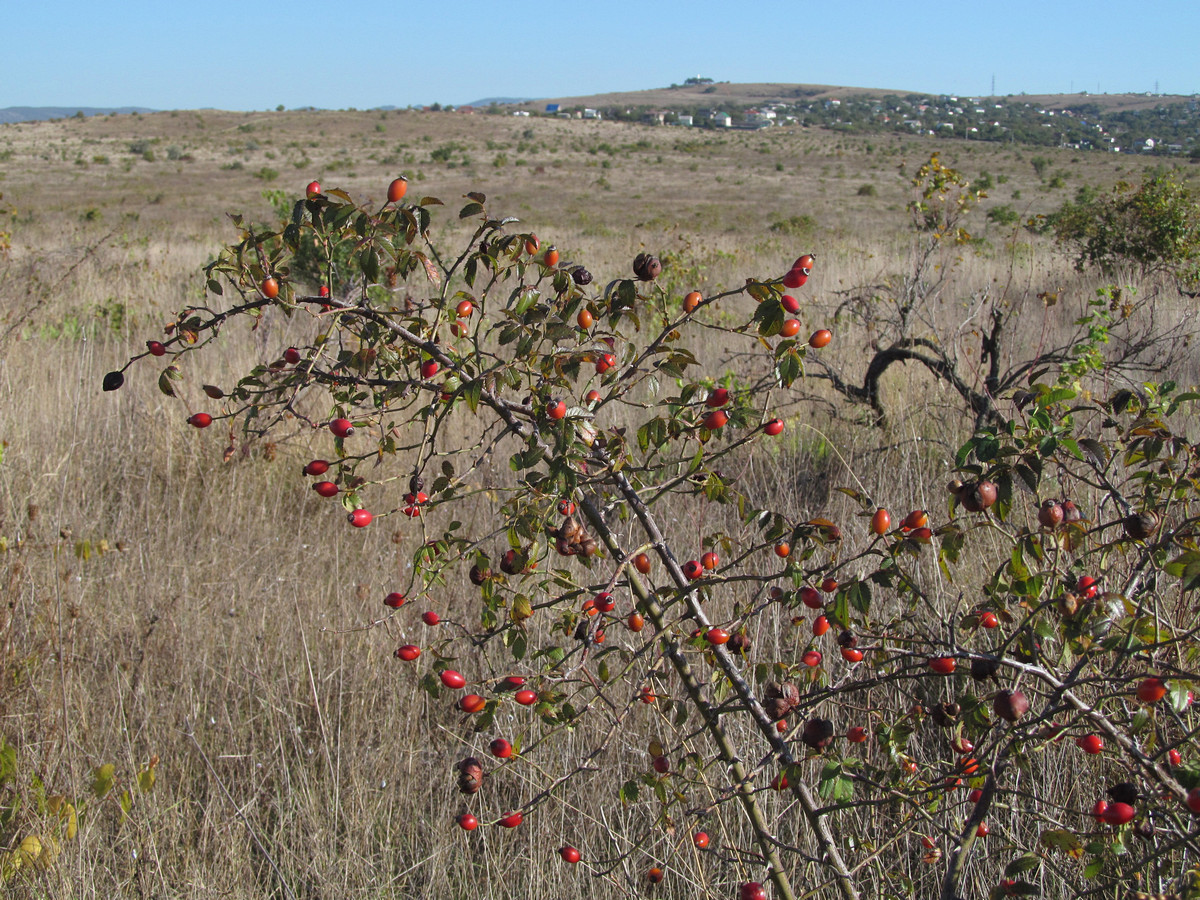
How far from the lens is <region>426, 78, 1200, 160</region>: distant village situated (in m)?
43.1

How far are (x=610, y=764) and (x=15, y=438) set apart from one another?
10.1 feet

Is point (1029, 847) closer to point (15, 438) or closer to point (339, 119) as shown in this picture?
point (15, 438)

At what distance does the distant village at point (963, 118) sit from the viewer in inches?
1698

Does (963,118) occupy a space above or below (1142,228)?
above

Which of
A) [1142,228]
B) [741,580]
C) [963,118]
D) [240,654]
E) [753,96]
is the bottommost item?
[240,654]

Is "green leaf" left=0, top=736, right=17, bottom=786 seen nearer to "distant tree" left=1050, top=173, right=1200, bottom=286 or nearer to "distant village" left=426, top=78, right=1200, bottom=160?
"distant tree" left=1050, top=173, right=1200, bottom=286

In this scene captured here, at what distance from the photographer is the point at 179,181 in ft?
104

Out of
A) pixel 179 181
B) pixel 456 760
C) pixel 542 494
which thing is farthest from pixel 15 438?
pixel 179 181

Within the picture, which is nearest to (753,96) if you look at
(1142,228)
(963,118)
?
(963,118)

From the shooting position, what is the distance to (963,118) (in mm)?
69625

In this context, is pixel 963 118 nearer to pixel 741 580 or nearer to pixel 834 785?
pixel 741 580

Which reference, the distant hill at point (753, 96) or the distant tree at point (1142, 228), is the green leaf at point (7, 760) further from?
the distant hill at point (753, 96)

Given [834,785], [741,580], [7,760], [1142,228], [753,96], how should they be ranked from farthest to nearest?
[753,96], [1142,228], [7,760], [741,580], [834,785]

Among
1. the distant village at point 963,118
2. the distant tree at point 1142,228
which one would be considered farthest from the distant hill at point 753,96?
the distant tree at point 1142,228
